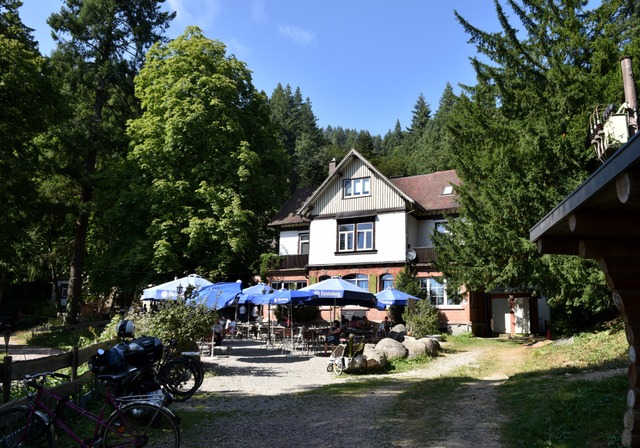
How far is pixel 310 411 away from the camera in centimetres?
932

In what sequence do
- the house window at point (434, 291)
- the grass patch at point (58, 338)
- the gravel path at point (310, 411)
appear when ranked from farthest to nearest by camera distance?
the house window at point (434, 291) < the grass patch at point (58, 338) < the gravel path at point (310, 411)

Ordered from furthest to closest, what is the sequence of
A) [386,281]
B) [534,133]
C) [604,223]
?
[386,281] < [534,133] < [604,223]

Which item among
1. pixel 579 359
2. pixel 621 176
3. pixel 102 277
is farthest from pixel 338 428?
pixel 102 277

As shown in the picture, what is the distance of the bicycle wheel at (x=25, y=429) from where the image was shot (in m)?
5.72

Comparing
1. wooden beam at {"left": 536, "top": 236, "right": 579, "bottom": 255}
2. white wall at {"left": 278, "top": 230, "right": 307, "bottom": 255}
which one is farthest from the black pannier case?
white wall at {"left": 278, "top": 230, "right": 307, "bottom": 255}

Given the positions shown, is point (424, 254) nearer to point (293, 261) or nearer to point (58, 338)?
point (293, 261)

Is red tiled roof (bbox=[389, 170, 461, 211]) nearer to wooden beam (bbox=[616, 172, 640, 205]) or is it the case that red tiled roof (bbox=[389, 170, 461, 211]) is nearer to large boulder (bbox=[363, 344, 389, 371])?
large boulder (bbox=[363, 344, 389, 371])

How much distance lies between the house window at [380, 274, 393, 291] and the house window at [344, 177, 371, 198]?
520 cm

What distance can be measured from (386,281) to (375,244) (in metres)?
2.31

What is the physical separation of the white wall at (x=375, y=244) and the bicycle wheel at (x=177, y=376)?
21.3m

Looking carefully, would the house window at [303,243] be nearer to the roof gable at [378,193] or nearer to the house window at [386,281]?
the roof gable at [378,193]

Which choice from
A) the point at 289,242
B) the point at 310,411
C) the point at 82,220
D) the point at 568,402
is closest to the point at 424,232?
the point at 289,242

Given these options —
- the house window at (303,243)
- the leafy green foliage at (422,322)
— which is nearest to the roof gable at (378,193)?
→ the house window at (303,243)

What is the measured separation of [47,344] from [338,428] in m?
22.1
